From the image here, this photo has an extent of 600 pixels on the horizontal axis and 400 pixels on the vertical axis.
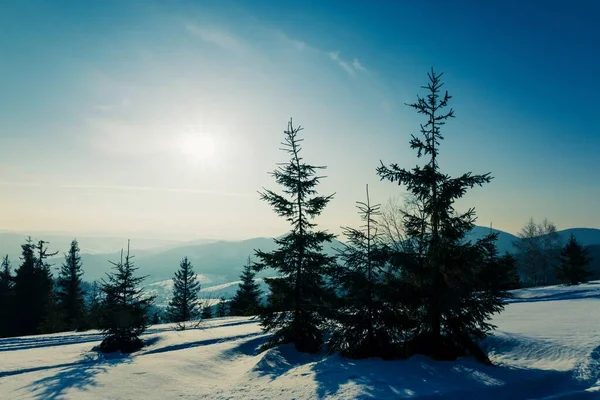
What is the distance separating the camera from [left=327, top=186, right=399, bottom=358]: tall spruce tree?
1095 centimetres

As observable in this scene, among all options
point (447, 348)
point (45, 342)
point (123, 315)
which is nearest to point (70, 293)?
point (45, 342)

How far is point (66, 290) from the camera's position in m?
45.7

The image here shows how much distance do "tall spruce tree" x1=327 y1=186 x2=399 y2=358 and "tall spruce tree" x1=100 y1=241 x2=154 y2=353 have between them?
1076 centimetres

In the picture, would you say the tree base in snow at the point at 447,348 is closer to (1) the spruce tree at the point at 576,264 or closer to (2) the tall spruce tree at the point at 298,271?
(2) the tall spruce tree at the point at 298,271

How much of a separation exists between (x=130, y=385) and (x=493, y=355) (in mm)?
11720

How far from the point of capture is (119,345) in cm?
1714

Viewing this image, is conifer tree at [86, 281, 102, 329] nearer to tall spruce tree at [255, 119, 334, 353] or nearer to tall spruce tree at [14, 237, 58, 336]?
tall spruce tree at [14, 237, 58, 336]

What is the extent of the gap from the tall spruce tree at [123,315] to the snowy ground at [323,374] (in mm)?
1417

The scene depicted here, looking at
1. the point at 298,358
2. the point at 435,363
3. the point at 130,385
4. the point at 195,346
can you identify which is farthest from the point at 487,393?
the point at 195,346

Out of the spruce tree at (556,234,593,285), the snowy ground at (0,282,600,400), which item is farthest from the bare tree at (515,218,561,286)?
the snowy ground at (0,282,600,400)

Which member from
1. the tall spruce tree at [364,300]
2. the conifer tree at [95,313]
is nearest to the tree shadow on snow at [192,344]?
the conifer tree at [95,313]

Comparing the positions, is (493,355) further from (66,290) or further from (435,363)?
(66,290)

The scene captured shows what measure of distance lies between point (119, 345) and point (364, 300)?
44.0 feet

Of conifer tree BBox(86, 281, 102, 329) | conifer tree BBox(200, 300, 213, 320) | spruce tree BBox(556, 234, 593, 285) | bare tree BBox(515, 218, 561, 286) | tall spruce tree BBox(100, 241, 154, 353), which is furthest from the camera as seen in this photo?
bare tree BBox(515, 218, 561, 286)
